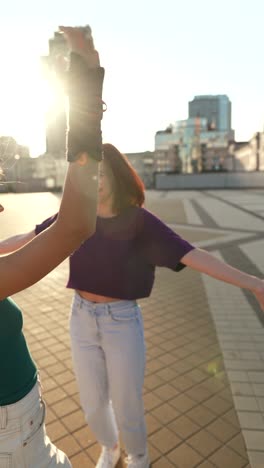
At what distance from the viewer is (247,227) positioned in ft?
41.2

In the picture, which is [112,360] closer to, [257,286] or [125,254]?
[125,254]

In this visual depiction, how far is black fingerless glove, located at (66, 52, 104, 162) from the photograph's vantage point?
2.20ft

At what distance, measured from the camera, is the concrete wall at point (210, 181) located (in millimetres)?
44062

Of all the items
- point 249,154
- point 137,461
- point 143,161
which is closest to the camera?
point 137,461

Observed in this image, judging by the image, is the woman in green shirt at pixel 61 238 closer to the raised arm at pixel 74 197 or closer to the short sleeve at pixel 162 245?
the raised arm at pixel 74 197

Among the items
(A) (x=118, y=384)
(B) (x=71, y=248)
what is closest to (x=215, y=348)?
(A) (x=118, y=384)

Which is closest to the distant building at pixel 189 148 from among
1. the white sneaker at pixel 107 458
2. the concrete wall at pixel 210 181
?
the concrete wall at pixel 210 181

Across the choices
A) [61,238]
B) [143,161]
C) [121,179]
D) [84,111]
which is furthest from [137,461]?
[143,161]

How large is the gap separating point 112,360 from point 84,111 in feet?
4.95

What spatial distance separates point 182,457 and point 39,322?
2834 millimetres

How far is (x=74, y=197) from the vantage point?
0.73m

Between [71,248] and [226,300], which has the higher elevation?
[71,248]

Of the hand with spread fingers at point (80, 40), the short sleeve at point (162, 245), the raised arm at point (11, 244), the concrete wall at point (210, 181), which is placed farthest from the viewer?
the concrete wall at point (210, 181)

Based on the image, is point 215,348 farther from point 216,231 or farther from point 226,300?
point 216,231
